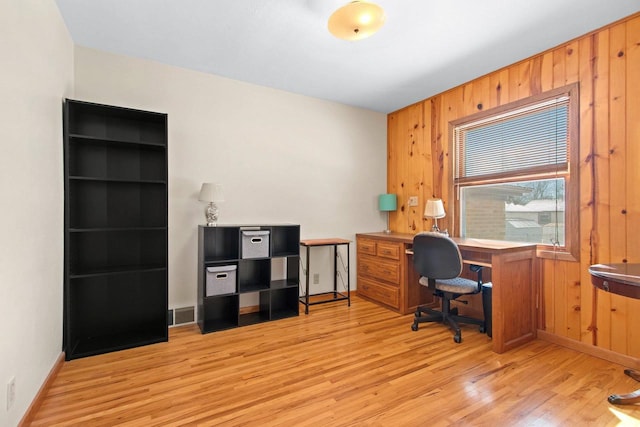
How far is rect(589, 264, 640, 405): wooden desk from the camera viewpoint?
1.53 meters

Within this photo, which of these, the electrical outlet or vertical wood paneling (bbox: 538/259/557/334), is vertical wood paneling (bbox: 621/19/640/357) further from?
the electrical outlet

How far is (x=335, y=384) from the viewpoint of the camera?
194 cm

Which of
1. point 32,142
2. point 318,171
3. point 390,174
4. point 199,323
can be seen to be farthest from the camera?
point 390,174

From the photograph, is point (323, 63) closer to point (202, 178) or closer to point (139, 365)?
point (202, 178)

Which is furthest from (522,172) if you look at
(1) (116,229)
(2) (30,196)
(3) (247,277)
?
(2) (30,196)

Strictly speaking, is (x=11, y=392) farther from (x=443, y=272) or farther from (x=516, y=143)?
(x=516, y=143)

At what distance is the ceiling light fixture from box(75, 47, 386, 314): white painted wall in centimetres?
161

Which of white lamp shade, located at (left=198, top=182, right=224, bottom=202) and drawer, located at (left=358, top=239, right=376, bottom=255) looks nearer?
white lamp shade, located at (left=198, top=182, right=224, bottom=202)

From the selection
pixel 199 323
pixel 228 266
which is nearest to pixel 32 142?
pixel 228 266

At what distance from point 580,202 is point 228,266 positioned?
3.08 meters

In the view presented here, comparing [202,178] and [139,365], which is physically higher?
[202,178]

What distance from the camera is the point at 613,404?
1717 mm

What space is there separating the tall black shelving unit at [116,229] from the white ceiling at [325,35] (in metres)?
0.63

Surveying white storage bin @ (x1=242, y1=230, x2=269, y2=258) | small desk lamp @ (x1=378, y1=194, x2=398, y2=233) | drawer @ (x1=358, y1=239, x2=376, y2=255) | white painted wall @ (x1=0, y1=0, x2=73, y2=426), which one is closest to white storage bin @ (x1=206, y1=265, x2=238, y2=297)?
white storage bin @ (x1=242, y1=230, x2=269, y2=258)
